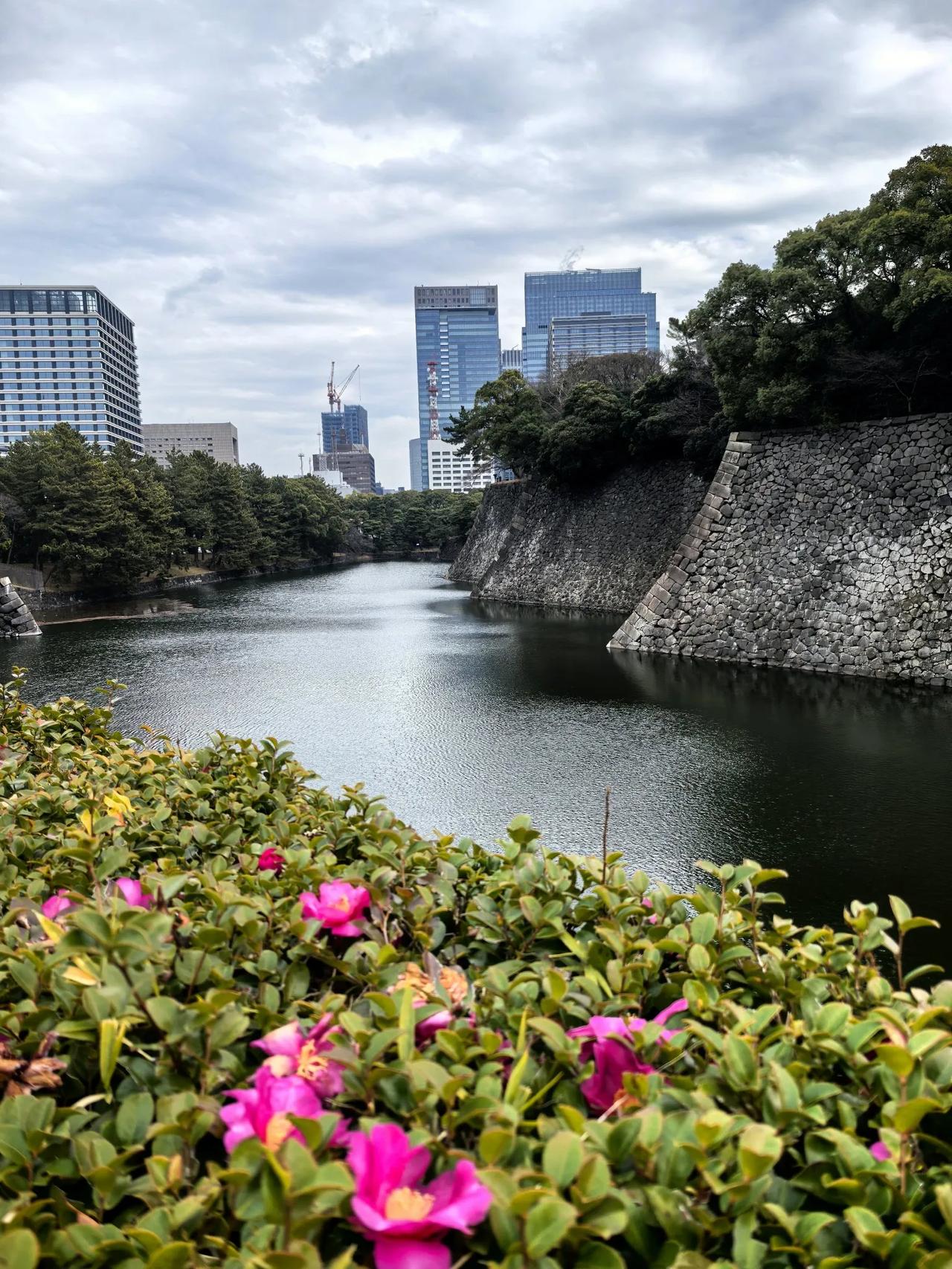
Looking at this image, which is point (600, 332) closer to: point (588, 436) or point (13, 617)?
point (588, 436)

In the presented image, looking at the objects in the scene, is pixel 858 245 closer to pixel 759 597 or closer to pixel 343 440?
pixel 759 597

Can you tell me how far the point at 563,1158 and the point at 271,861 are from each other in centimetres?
140

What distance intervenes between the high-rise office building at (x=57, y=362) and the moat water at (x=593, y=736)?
99.3 meters

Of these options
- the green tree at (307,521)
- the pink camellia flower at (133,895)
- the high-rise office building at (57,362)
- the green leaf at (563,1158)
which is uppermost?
the high-rise office building at (57,362)

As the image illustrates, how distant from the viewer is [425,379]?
180 meters

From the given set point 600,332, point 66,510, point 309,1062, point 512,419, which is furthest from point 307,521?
point 600,332

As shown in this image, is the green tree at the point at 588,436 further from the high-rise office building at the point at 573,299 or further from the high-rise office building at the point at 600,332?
the high-rise office building at the point at 573,299

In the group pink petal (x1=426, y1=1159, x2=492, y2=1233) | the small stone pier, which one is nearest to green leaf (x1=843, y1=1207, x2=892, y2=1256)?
pink petal (x1=426, y1=1159, x2=492, y2=1233)

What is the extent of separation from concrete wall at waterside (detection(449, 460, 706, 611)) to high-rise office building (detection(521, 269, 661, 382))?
143m

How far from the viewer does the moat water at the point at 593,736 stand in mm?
5738

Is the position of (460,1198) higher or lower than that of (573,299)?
lower

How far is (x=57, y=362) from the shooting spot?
102 metres

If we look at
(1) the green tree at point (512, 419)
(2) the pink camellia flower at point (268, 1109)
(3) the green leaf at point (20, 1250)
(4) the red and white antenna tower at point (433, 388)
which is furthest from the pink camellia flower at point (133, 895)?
(4) the red and white antenna tower at point (433, 388)

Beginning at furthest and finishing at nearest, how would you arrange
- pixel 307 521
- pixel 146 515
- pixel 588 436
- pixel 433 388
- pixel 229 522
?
1. pixel 433 388
2. pixel 307 521
3. pixel 229 522
4. pixel 146 515
5. pixel 588 436
